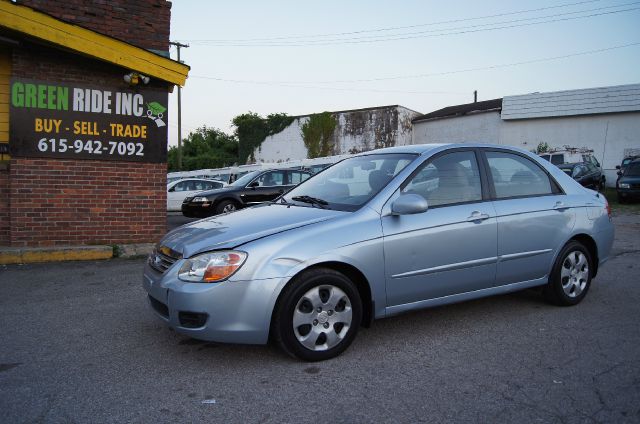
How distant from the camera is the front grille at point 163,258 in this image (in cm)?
370

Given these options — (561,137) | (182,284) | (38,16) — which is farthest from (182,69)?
(561,137)

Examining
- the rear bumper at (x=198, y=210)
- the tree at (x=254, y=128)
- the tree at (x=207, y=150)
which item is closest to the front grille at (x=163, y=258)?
the rear bumper at (x=198, y=210)

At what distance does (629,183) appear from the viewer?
18.4 meters

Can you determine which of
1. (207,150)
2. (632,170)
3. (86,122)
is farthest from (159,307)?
(207,150)

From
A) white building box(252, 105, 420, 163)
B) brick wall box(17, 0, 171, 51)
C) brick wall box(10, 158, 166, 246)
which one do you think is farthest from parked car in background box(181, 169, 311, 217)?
white building box(252, 105, 420, 163)

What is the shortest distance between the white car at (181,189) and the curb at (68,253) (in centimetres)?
1063

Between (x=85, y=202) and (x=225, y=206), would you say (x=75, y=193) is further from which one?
(x=225, y=206)

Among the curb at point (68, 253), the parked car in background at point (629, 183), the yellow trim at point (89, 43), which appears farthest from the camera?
the parked car in background at point (629, 183)

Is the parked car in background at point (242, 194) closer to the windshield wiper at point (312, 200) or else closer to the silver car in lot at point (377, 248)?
the windshield wiper at point (312, 200)

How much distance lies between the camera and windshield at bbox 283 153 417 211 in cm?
412

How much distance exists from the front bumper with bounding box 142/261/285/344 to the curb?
477 centimetres

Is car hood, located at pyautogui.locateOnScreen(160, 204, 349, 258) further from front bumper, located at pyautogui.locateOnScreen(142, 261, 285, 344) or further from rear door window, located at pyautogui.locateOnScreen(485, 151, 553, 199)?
rear door window, located at pyautogui.locateOnScreen(485, 151, 553, 199)

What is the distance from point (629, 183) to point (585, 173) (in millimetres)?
1876

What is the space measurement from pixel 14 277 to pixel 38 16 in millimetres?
3573
